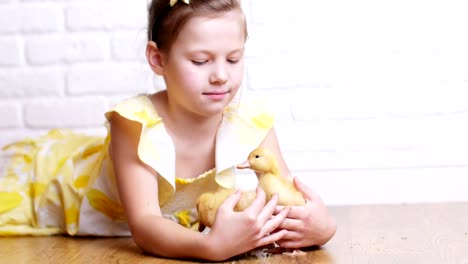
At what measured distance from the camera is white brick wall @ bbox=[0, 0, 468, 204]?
2434 millimetres

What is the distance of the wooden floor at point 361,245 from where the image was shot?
1.57 meters

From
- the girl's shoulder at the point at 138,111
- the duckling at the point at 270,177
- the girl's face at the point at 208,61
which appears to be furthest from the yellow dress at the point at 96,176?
the duckling at the point at 270,177

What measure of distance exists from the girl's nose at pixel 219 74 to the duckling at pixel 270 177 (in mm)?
171

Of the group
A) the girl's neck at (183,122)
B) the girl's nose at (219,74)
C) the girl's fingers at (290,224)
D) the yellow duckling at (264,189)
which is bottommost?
the girl's fingers at (290,224)

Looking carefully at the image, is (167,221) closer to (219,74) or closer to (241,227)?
(241,227)

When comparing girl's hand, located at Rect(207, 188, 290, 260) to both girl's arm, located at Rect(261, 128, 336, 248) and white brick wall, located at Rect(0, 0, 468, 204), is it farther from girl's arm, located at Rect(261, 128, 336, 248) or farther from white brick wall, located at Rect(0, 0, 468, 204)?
white brick wall, located at Rect(0, 0, 468, 204)

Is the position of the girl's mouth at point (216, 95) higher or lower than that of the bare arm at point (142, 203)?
higher

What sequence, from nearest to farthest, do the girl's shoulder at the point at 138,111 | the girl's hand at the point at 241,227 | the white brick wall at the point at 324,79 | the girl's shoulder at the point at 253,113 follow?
the girl's hand at the point at 241,227 < the girl's shoulder at the point at 138,111 < the girl's shoulder at the point at 253,113 < the white brick wall at the point at 324,79

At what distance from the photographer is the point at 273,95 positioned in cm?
244

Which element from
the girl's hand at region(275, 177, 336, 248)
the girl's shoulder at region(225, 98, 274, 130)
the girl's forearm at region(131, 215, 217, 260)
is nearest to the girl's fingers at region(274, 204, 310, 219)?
the girl's hand at region(275, 177, 336, 248)

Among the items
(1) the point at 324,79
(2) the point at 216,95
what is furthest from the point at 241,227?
(1) the point at 324,79

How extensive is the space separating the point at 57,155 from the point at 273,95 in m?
0.67

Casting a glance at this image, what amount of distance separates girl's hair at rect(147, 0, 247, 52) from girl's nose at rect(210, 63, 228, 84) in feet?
0.39

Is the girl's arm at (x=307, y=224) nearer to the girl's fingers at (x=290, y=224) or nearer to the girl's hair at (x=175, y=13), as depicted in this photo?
the girl's fingers at (x=290, y=224)
